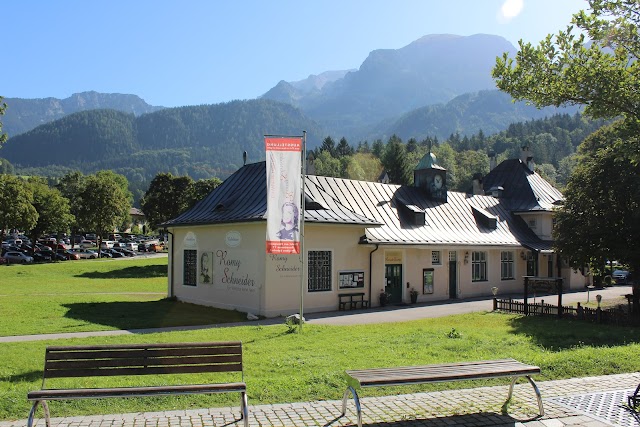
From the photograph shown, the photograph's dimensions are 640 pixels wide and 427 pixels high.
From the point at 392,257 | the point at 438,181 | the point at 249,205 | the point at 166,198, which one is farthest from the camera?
the point at 166,198

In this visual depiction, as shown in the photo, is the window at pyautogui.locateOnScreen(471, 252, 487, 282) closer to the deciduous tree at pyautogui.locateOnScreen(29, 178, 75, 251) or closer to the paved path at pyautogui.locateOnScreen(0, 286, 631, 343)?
the paved path at pyautogui.locateOnScreen(0, 286, 631, 343)

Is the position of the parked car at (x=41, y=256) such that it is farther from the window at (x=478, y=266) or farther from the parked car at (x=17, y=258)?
the window at (x=478, y=266)

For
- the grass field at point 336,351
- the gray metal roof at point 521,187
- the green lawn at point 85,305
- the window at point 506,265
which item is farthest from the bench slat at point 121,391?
the gray metal roof at point 521,187

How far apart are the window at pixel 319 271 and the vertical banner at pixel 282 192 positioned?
17.8 ft

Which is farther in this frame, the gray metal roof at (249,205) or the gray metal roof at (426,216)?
the gray metal roof at (426,216)

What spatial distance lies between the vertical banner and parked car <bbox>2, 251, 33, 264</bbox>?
43486 millimetres

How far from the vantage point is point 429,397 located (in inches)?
320

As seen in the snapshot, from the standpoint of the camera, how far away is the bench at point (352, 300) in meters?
23.6

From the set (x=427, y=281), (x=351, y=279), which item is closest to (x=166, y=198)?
(x=427, y=281)

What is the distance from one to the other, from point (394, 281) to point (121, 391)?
2074 centimetres

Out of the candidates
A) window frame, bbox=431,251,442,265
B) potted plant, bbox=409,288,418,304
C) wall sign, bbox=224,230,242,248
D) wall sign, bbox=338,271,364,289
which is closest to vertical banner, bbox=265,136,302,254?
wall sign, bbox=224,230,242,248

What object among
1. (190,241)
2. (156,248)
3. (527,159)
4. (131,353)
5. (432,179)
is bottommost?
(156,248)

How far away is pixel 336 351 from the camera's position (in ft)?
40.5

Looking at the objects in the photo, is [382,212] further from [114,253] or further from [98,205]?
[114,253]
